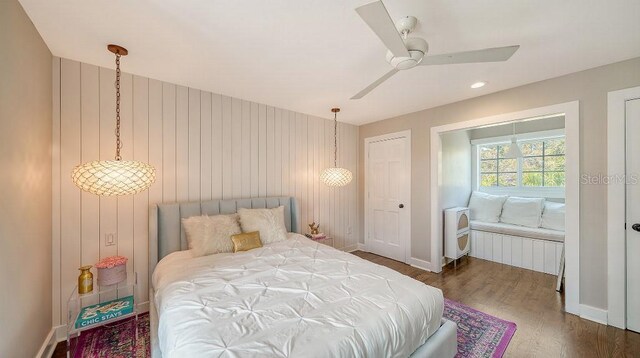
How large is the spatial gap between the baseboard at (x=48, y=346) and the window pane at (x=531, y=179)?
22.4 feet

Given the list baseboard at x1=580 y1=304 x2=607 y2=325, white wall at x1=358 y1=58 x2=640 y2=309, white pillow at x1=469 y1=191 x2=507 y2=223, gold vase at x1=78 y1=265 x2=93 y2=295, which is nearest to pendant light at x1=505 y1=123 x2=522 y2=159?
white pillow at x1=469 y1=191 x2=507 y2=223

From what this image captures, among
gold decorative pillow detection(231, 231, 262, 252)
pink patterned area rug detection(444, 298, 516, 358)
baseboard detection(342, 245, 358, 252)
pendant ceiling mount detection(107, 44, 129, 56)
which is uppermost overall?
pendant ceiling mount detection(107, 44, 129, 56)

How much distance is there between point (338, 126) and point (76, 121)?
3.37 meters

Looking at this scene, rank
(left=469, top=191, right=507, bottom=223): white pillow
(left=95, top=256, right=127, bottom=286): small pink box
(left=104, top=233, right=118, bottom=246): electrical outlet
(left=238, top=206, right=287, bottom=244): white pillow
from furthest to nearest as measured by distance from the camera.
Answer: (left=469, top=191, right=507, bottom=223): white pillow < (left=238, top=206, right=287, bottom=244): white pillow < (left=104, top=233, right=118, bottom=246): electrical outlet < (left=95, top=256, right=127, bottom=286): small pink box

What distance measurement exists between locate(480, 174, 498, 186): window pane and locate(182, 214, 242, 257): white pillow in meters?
5.03

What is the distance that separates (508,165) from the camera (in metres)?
4.80

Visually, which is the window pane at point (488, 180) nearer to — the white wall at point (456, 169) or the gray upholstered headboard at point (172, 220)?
the white wall at point (456, 169)

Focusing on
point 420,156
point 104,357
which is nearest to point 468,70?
point 420,156

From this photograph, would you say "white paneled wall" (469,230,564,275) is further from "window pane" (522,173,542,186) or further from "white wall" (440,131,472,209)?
"window pane" (522,173,542,186)

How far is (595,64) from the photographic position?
7.32 ft

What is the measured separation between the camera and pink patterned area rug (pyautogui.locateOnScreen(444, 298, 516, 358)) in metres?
1.90

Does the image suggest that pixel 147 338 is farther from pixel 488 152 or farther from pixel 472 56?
pixel 488 152

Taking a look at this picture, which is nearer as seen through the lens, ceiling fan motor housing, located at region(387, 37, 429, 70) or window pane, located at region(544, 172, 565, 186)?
ceiling fan motor housing, located at region(387, 37, 429, 70)

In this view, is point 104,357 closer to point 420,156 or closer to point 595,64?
point 420,156
